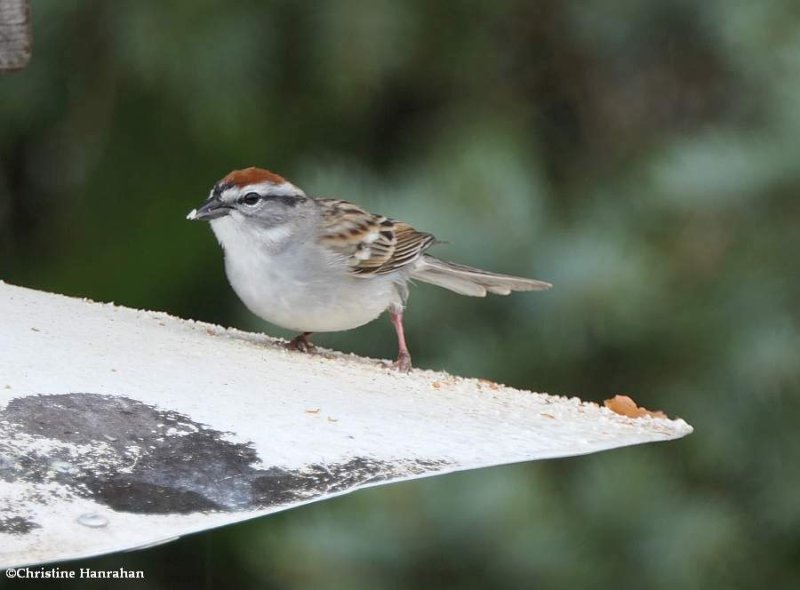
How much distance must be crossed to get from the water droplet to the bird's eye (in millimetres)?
1652

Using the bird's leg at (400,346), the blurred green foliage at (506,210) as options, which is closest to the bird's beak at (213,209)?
the bird's leg at (400,346)

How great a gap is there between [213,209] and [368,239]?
14.3 inches

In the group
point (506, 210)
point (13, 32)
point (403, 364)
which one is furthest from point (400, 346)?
point (13, 32)

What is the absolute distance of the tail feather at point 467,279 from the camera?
3.37m

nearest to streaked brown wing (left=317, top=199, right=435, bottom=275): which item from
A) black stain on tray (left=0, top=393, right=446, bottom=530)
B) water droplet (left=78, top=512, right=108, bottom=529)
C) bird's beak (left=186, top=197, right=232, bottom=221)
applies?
bird's beak (left=186, top=197, right=232, bottom=221)

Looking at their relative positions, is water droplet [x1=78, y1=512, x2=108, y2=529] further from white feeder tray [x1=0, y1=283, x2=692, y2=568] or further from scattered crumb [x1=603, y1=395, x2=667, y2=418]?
scattered crumb [x1=603, y1=395, x2=667, y2=418]

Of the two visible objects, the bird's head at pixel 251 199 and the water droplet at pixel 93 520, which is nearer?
the water droplet at pixel 93 520

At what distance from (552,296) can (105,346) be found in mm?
1497

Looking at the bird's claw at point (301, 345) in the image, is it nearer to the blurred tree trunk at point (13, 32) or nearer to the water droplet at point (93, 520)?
the blurred tree trunk at point (13, 32)

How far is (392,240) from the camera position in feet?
11.0

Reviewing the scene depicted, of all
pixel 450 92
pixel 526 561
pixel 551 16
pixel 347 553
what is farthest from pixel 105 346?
pixel 551 16

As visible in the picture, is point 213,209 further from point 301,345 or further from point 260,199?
point 301,345

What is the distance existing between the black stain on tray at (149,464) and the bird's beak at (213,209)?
49.6 inches

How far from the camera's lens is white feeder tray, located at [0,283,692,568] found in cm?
161
